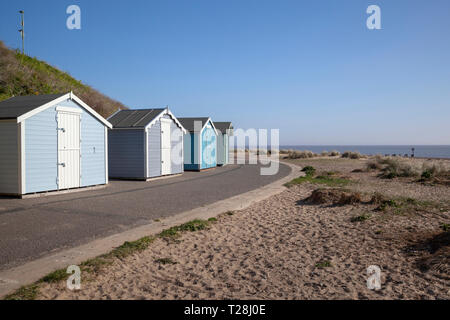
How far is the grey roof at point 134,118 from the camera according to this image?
16625 mm

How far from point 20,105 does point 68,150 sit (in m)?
2.12

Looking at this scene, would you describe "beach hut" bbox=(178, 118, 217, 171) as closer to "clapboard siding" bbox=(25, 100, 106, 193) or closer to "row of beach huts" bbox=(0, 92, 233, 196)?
"row of beach huts" bbox=(0, 92, 233, 196)

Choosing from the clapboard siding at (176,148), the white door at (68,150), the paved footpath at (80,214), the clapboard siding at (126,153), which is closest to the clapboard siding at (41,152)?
the white door at (68,150)

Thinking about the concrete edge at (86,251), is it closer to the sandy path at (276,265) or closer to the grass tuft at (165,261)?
the sandy path at (276,265)

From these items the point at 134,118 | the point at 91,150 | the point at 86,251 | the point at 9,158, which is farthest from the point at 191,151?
the point at 86,251

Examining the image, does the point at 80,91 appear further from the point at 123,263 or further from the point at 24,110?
the point at 123,263

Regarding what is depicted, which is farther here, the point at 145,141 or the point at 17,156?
the point at 145,141

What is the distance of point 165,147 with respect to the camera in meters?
18.1

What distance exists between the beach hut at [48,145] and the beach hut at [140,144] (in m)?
2.63

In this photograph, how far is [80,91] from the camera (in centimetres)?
3297

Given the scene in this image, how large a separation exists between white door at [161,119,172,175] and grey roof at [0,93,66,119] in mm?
6725

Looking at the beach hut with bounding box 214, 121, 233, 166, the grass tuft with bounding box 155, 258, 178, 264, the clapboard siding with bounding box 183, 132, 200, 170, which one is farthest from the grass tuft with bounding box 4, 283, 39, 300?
the beach hut with bounding box 214, 121, 233, 166
